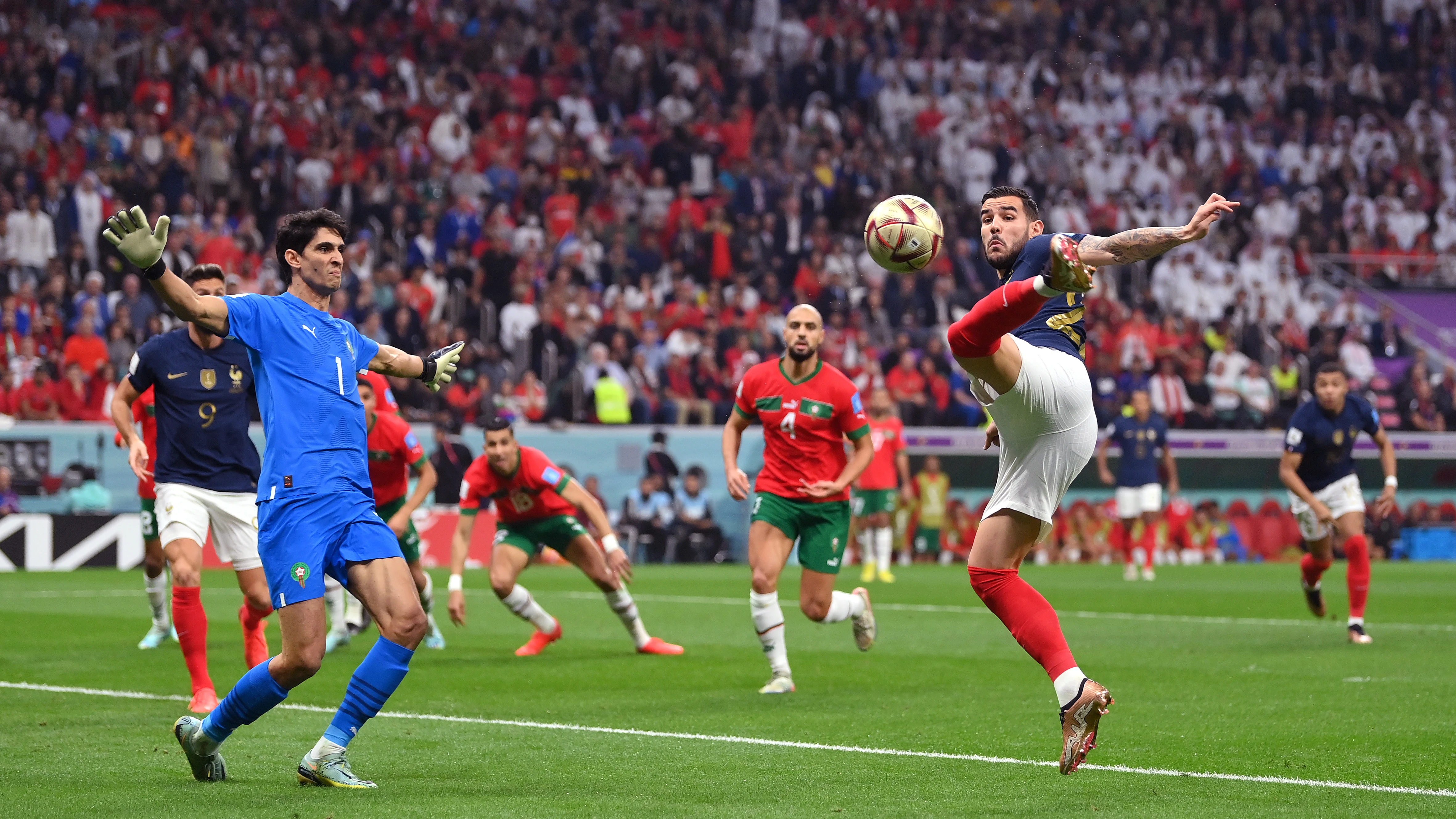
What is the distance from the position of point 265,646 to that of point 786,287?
1997cm

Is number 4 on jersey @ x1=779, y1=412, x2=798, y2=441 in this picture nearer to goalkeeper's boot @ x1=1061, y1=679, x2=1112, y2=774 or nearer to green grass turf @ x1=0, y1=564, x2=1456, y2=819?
green grass turf @ x1=0, y1=564, x2=1456, y2=819

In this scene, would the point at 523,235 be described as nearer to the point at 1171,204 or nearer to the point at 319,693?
the point at 1171,204

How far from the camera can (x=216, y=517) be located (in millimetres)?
9719

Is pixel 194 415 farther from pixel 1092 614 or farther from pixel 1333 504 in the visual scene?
pixel 1092 614

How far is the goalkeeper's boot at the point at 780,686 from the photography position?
1005 centimetres

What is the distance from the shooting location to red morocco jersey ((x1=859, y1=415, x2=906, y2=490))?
877 inches

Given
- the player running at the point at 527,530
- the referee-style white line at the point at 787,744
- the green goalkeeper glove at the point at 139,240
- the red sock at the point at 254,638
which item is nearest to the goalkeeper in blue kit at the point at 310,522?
the green goalkeeper glove at the point at 139,240

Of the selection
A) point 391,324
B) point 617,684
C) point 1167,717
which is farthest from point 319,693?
point 391,324

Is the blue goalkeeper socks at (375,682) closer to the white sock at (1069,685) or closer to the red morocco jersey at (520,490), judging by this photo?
the white sock at (1069,685)

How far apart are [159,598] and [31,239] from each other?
12.6 meters

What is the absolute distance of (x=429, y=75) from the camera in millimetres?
29625

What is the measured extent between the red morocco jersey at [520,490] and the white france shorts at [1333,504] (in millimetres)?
6509

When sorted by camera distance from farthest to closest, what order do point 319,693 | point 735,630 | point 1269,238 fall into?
point 1269,238 → point 735,630 → point 319,693

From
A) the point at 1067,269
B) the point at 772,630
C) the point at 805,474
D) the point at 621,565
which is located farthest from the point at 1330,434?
the point at 1067,269
